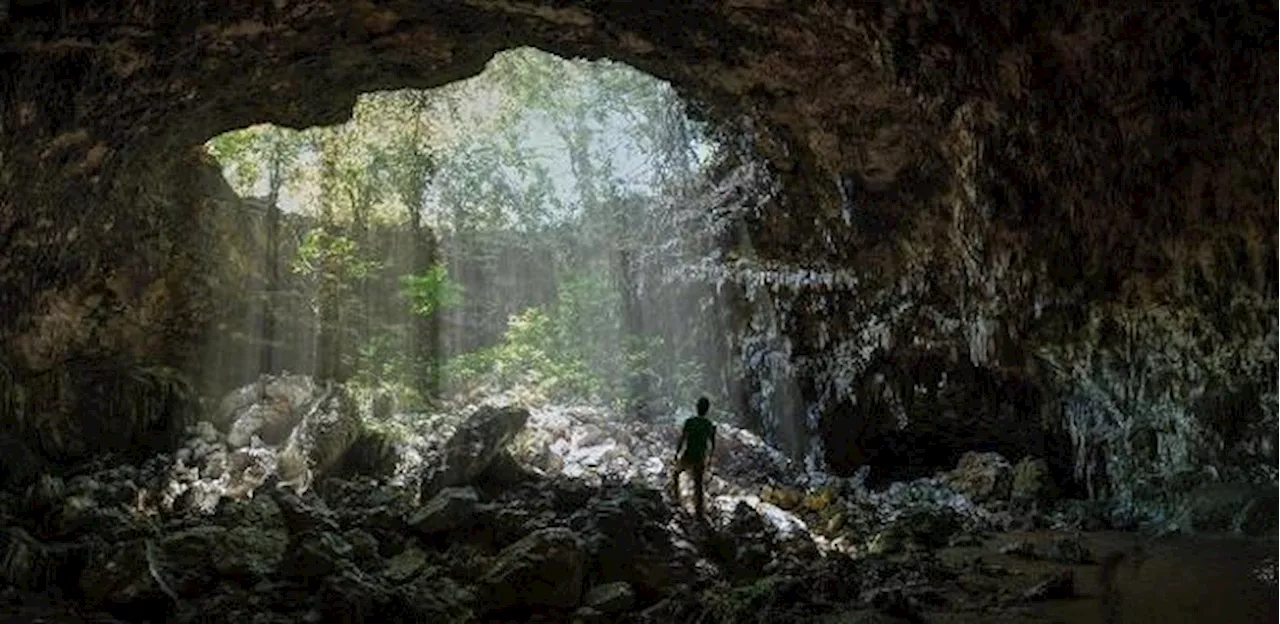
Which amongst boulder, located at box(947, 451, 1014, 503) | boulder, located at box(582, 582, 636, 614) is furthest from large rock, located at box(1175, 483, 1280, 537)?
boulder, located at box(582, 582, 636, 614)

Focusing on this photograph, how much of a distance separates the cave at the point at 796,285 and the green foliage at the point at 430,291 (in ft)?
12.5

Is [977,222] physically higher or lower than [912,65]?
lower

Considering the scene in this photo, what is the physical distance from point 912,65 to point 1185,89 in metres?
2.20

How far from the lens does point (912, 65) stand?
8625mm

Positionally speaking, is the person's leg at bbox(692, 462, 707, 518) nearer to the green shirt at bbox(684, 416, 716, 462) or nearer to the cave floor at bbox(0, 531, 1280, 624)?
the green shirt at bbox(684, 416, 716, 462)

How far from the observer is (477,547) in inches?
280

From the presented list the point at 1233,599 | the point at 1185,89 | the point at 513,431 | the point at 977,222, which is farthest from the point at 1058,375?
the point at 513,431

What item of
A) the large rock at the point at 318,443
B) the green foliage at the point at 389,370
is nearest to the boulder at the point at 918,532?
the large rock at the point at 318,443

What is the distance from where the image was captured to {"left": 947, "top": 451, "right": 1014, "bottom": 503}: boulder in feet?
42.1

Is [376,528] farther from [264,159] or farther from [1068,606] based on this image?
[264,159]

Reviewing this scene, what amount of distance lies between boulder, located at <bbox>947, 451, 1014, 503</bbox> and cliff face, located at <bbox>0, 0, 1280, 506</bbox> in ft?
4.62

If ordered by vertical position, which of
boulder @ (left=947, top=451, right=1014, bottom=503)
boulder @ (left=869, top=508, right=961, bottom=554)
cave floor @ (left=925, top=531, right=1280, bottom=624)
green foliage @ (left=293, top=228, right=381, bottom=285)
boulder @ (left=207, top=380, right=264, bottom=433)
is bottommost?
boulder @ (left=947, top=451, right=1014, bottom=503)

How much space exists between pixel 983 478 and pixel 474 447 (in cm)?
769

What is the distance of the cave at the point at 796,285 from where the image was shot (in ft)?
20.3
